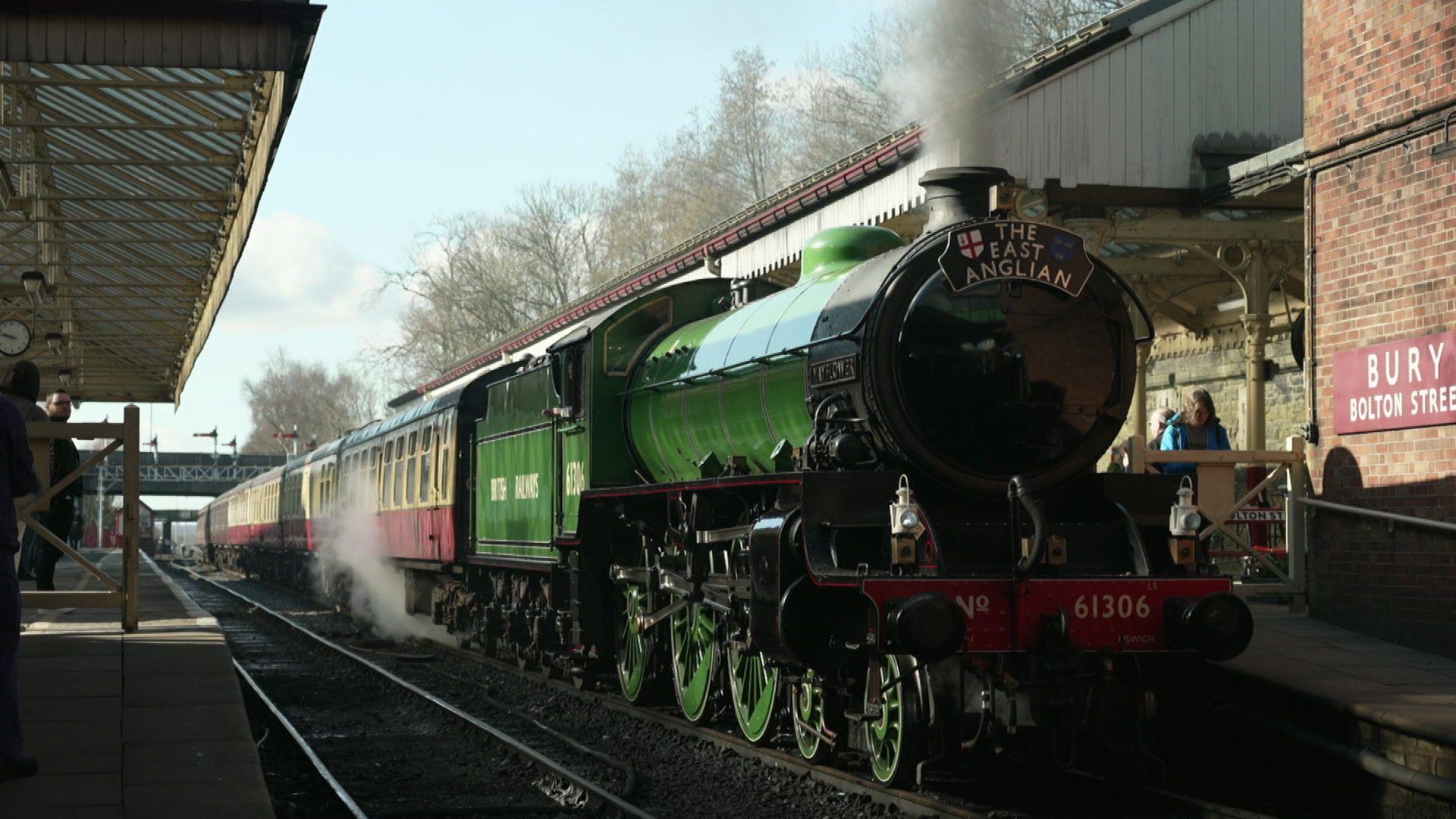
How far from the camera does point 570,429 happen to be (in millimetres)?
11984

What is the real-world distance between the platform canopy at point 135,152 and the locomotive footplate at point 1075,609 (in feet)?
19.4

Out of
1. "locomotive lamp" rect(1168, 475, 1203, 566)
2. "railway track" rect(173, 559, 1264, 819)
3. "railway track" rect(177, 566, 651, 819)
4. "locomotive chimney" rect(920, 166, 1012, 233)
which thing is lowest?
"railway track" rect(177, 566, 651, 819)

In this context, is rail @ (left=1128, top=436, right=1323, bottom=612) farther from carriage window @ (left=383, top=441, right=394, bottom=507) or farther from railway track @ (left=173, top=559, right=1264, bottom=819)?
carriage window @ (left=383, top=441, right=394, bottom=507)

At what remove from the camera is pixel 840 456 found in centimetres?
752

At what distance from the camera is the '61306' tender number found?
23.0 feet

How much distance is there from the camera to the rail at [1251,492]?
35.0 feet

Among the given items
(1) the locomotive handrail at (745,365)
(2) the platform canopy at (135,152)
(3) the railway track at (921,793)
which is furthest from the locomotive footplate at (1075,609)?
(2) the platform canopy at (135,152)

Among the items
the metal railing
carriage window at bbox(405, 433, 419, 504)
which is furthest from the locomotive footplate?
carriage window at bbox(405, 433, 419, 504)

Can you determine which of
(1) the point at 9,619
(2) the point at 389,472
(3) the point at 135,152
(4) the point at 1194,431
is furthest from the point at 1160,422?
(2) the point at 389,472

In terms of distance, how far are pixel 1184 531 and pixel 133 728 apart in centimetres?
531

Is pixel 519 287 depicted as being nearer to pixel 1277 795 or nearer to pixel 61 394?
pixel 61 394

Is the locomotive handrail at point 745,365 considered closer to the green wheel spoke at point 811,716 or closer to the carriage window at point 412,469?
the green wheel spoke at point 811,716

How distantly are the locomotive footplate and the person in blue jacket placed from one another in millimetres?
4578

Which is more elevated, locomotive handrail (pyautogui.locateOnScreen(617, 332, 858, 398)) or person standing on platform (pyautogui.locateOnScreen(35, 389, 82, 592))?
locomotive handrail (pyautogui.locateOnScreen(617, 332, 858, 398))
